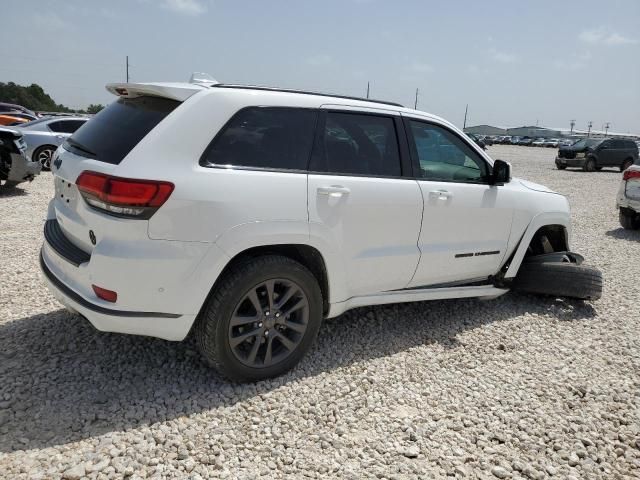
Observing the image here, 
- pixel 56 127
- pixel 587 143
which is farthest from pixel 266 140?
pixel 587 143

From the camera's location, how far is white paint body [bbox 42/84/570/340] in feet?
→ 8.61

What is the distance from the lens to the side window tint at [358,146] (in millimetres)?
3254

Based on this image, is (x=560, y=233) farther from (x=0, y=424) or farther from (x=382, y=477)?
(x=0, y=424)

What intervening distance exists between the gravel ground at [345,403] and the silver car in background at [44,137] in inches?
358

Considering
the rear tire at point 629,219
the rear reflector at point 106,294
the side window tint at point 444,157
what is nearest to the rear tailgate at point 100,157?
the rear reflector at point 106,294

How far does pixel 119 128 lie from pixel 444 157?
2.43m

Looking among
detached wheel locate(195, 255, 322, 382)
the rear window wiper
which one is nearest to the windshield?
detached wheel locate(195, 255, 322, 382)

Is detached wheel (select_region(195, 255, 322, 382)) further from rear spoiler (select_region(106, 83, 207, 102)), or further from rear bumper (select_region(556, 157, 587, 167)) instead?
rear bumper (select_region(556, 157, 587, 167))

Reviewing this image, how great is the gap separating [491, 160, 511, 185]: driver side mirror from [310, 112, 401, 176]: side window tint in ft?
3.36

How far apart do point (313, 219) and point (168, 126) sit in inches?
39.8

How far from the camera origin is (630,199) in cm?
907

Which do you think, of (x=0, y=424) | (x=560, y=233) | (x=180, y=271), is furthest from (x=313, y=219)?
(x=560, y=233)

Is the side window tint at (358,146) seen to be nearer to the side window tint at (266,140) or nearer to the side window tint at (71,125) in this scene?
the side window tint at (266,140)

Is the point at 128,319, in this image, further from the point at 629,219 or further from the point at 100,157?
the point at 629,219
